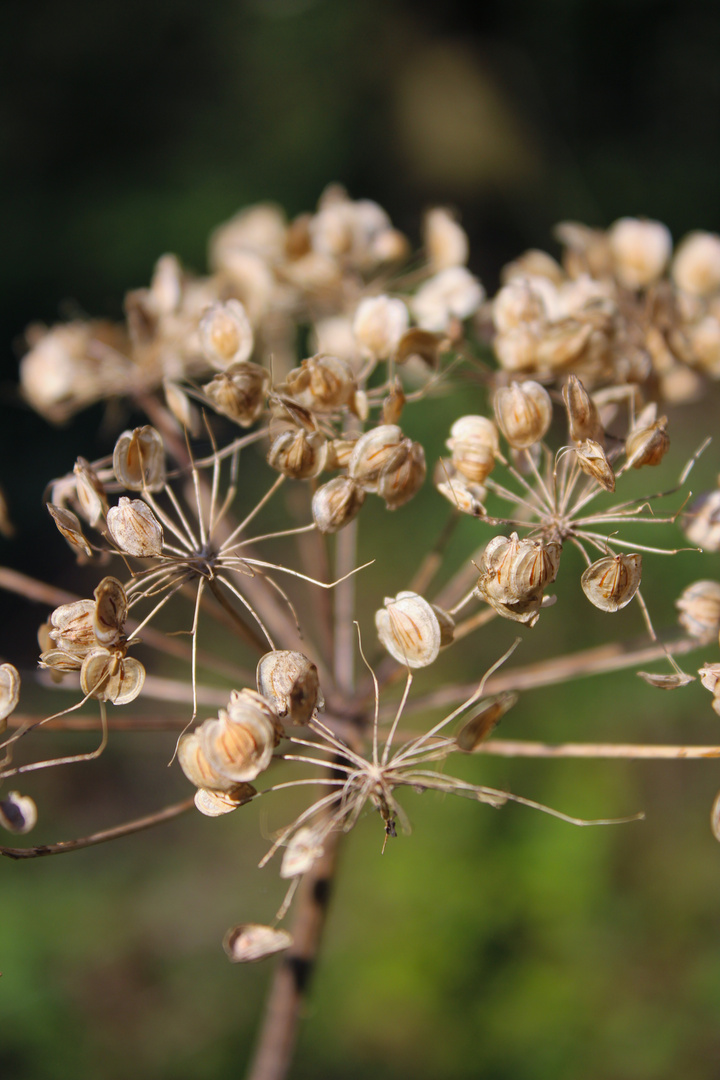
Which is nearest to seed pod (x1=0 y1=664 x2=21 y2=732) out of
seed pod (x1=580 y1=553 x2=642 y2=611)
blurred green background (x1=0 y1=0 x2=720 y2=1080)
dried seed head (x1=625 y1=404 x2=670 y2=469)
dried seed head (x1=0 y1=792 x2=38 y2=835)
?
dried seed head (x1=0 y1=792 x2=38 y2=835)

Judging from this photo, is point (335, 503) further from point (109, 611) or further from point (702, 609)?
point (702, 609)

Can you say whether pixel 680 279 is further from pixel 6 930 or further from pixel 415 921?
pixel 6 930

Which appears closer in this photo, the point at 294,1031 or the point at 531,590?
the point at 531,590

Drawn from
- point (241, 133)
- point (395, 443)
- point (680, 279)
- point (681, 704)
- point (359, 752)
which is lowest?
point (359, 752)

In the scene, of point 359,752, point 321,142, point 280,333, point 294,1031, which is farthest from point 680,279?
point 321,142

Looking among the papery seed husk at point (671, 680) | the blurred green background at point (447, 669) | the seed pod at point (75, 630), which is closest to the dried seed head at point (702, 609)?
the papery seed husk at point (671, 680)

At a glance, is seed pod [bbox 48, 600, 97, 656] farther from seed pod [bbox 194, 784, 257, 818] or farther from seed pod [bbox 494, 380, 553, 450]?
seed pod [bbox 494, 380, 553, 450]

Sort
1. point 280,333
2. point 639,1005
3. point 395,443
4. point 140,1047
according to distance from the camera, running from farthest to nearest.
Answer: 1. point 140,1047
2. point 639,1005
3. point 280,333
4. point 395,443
